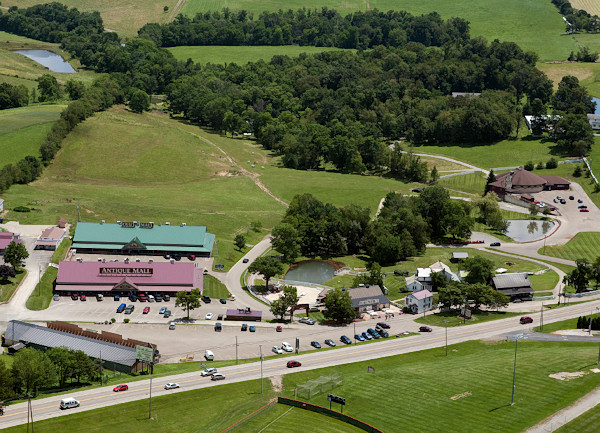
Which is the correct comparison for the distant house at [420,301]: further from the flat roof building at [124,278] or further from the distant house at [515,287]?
the flat roof building at [124,278]

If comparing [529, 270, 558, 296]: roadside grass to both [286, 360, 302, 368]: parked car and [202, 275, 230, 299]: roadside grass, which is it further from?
[202, 275, 230, 299]: roadside grass

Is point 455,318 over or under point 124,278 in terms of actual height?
under

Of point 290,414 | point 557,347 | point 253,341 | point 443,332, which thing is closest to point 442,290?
point 443,332

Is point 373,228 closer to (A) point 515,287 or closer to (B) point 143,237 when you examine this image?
(A) point 515,287

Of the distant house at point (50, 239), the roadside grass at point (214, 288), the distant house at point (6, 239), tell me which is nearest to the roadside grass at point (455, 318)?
the roadside grass at point (214, 288)

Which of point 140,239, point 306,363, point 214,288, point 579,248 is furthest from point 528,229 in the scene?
point 306,363

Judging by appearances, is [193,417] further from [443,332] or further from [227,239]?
[227,239]

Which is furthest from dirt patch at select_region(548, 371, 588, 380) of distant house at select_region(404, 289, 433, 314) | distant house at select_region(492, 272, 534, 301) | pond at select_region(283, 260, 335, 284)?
pond at select_region(283, 260, 335, 284)
